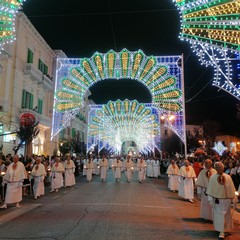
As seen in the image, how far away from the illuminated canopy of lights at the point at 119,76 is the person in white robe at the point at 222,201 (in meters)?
13.6

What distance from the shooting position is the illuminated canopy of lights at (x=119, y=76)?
21656mm

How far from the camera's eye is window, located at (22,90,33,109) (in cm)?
2973

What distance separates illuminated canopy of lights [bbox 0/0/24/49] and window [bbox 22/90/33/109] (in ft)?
63.2

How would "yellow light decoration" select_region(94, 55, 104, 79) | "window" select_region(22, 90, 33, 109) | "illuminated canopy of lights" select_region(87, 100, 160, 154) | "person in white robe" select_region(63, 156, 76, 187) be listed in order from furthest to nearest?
"illuminated canopy of lights" select_region(87, 100, 160, 154) → "window" select_region(22, 90, 33, 109) → "yellow light decoration" select_region(94, 55, 104, 79) → "person in white robe" select_region(63, 156, 76, 187)

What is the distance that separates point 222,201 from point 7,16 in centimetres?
834

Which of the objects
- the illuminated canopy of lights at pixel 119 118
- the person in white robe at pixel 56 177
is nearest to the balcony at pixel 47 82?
the illuminated canopy of lights at pixel 119 118

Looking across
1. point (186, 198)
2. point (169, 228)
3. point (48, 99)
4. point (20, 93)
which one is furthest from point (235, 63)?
point (48, 99)

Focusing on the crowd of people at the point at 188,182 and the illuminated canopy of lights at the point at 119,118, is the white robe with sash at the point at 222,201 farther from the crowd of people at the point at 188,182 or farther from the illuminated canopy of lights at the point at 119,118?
the illuminated canopy of lights at the point at 119,118

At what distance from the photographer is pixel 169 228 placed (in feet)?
26.7

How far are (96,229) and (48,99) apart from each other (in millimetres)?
31176

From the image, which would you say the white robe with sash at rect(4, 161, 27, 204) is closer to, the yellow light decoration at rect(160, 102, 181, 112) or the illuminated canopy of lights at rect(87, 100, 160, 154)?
the yellow light decoration at rect(160, 102, 181, 112)

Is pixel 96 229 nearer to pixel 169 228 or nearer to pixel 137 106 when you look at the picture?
pixel 169 228

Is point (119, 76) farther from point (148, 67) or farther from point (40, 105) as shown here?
point (40, 105)

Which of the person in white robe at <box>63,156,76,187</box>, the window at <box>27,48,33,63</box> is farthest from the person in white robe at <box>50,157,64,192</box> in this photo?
the window at <box>27,48,33,63</box>
